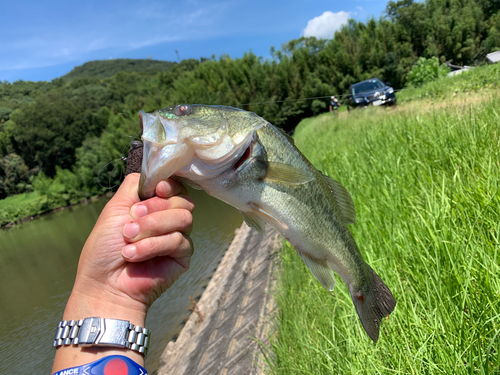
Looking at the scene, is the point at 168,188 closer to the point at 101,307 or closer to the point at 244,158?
the point at 244,158

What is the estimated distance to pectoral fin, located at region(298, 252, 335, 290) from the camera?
5.78 ft

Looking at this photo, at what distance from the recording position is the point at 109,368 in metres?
1.35

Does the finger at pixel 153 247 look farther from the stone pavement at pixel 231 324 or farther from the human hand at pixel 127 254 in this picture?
the stone pavement at pixel 231 324

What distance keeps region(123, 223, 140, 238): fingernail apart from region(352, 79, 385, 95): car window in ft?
54.6

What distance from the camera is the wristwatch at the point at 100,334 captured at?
4.55 feet

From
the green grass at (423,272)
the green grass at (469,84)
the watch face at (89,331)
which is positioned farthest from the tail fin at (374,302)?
the green grass at (469,84)

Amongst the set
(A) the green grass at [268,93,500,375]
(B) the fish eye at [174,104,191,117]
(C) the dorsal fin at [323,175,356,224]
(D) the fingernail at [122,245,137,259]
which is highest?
(B) the fish eye at [174,104,191,117]

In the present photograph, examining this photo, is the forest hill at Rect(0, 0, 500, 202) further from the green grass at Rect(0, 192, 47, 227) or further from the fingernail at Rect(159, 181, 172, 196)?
the fingernail at Rect(159, 181, 172, 196)

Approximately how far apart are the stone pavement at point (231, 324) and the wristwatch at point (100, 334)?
271 cm

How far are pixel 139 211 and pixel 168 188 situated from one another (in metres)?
0.19

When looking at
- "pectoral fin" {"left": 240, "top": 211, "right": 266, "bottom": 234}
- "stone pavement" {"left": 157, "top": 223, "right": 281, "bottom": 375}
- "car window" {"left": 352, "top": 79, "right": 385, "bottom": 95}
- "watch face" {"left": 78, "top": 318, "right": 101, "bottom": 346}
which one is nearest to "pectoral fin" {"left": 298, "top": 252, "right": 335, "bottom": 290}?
"pectoral fin" {"left": 240, "top": 211, "right": 266, "bottom": 234}

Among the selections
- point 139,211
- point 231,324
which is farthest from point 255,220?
point 231,324

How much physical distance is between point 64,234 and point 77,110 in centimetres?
5400

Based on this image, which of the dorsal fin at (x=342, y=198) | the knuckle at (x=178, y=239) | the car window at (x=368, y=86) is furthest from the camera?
the car window at (x=368, y=86)
